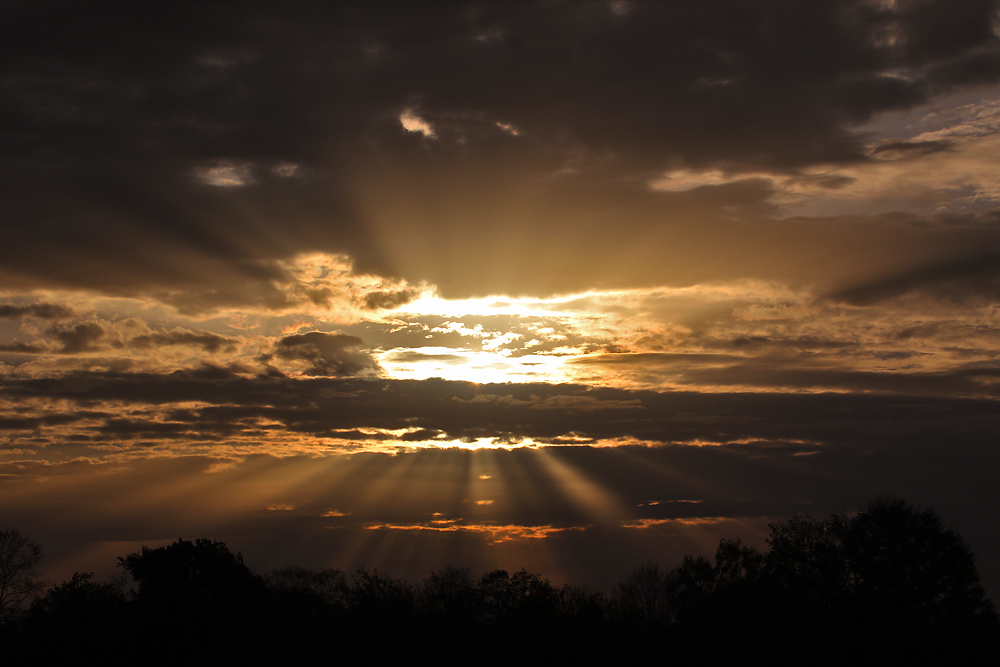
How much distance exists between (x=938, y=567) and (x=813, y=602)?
10.4 m

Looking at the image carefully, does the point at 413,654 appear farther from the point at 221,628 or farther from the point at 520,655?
the point at 221,628

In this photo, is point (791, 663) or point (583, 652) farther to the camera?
point (583, 652)

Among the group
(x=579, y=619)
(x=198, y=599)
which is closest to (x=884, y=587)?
(x=579, y=619)

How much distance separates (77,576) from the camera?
2574 inches

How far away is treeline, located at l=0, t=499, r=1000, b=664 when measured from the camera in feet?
183

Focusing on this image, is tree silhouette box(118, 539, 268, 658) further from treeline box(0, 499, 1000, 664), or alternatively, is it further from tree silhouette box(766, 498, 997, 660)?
tree silhouette box(766, 498, 997, 660)

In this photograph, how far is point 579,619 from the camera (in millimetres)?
65375

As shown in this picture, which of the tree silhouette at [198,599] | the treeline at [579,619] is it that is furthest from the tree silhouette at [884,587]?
the tree silhouette at [198,599]

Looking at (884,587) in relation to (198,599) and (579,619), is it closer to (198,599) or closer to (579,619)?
(579,619)

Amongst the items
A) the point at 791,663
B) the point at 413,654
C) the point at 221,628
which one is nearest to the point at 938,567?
the point at 791,663

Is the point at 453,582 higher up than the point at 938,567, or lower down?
lower down

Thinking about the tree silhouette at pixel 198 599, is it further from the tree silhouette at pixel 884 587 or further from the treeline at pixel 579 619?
the tree silhouette at pixel 884 587

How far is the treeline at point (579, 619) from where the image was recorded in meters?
55.8

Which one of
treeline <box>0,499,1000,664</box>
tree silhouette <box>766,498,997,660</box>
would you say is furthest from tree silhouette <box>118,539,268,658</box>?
Answer: tree silhouette <box>766,498,997,660</box>
